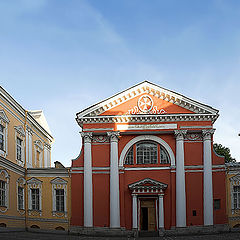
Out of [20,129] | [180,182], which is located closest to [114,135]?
[180,182]

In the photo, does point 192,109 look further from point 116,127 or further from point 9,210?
point 9,210

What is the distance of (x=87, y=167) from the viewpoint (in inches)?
1220

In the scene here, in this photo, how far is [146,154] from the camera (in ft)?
104

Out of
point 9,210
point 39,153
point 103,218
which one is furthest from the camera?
point 39,153

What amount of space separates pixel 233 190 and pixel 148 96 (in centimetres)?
944

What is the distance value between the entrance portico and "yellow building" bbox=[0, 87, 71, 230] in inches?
204

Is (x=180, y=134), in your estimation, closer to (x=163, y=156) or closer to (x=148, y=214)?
(x=163, y=156)

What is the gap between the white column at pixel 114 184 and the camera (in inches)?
1177

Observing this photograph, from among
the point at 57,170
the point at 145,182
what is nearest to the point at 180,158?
the point at 145,182

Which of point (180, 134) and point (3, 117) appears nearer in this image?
point (3, 117)

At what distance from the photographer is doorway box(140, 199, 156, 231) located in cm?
3069

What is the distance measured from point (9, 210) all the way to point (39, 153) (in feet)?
36.4

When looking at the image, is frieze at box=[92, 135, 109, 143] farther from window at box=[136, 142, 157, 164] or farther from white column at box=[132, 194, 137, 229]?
white column at box=[132, 194, 137, 229]

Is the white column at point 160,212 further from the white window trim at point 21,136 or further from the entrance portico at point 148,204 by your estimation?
the white window trim at point 21,136
